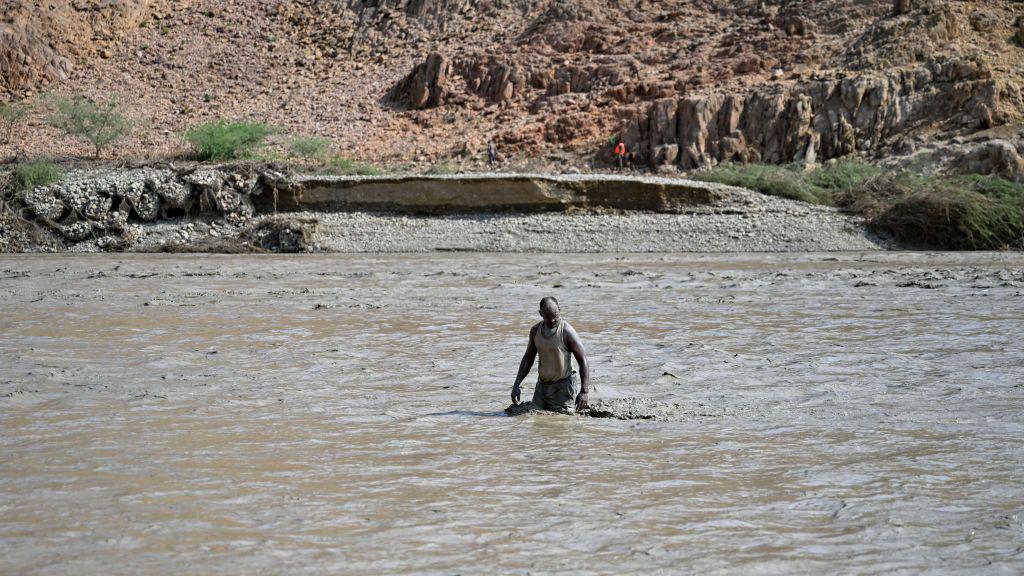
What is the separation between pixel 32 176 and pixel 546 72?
62.1 ft

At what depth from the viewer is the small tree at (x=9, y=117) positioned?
3644 centimetres

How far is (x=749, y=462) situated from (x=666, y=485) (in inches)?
28.6

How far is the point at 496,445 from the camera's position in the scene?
6.30 meters

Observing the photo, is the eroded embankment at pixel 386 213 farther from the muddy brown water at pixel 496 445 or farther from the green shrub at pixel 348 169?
the muddy brown water at pixel 496 445

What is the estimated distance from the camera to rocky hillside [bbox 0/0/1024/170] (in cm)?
2903

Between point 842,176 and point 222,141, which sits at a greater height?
point 222,141

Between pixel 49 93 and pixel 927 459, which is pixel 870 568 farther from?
pixel 49 93

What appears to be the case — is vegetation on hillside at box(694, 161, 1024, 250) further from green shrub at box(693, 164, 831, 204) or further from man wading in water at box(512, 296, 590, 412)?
man wading in water at box(512, 296, 590, 412)

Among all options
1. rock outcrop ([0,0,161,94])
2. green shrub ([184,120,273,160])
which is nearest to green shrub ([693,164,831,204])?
green shrub ([184,120,273,160])

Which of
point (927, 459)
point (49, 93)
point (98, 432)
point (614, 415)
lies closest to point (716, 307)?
point (614, 415)

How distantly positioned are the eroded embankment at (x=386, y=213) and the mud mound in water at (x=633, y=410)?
16016mm

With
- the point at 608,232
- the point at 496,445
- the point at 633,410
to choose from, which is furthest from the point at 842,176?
the point at 496,445

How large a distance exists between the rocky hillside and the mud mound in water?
22.7m

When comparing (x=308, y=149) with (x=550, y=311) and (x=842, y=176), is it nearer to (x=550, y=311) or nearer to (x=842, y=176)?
(x=842, y=176)
